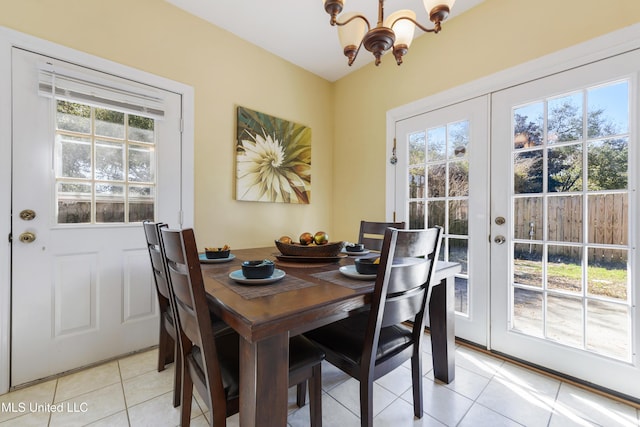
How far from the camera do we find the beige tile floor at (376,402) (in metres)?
1.36

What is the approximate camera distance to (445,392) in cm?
158

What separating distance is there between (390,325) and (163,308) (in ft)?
4.43

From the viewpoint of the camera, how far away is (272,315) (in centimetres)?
81

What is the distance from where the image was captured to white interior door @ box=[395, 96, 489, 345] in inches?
82.4

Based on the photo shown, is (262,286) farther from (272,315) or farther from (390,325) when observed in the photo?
(390,325)

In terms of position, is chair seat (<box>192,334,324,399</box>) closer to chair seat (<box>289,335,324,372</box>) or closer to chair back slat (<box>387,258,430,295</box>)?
chair seat (<box>289,335,324,372</box>)

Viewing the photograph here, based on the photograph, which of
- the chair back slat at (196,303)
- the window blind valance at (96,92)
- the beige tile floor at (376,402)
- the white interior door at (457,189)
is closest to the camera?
the chair back slat at (196,303)

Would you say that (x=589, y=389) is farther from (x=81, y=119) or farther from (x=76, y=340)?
(x=81, y=119)

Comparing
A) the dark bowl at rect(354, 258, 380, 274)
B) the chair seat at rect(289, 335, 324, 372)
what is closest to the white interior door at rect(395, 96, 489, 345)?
the dark bowl at rect(354, 258, 380, 274)

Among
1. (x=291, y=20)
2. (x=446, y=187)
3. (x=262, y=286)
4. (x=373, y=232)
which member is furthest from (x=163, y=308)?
(x=291, y=20)

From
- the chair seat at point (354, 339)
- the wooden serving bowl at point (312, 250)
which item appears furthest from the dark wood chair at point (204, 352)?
the wooden serving bowl at point (312, 250)
